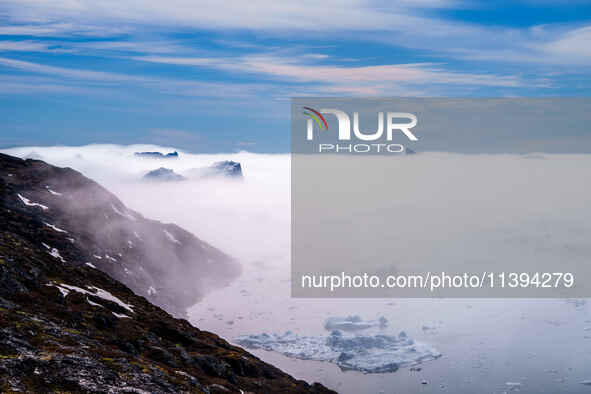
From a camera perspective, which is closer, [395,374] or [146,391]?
[146,391]

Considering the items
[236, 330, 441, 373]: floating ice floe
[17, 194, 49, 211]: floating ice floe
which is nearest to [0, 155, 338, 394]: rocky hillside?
[17, 194, 49, 211]: floating ice floe

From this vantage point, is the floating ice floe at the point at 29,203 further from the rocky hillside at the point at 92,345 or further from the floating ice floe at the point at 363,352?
the floating ice floe at the point at 363,352

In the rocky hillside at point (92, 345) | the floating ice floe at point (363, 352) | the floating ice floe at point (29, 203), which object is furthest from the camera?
the floating ice floe at point (363, 352)

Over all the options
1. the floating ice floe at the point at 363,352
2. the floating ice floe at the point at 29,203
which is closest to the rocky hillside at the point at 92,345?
the floating ice floe at the point at 29,203

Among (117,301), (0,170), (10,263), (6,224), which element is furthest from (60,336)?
(0,170)

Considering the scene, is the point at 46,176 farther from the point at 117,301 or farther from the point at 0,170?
the point at 117,301

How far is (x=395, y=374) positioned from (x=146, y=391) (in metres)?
149

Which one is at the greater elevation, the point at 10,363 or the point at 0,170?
the point at 0,170

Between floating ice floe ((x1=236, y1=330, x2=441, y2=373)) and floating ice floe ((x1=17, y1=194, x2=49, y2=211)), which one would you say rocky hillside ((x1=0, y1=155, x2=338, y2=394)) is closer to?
floating ice floe ((x1=17, y1=194, x2=49, y2=211))

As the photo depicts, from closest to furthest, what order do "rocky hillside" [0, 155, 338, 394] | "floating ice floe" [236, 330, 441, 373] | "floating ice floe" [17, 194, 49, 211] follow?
"rocky hillside" [0, 155, 338, 394] → "floating ice floe" [17, 194, 49, 211] → "floating ice floe" [236, 330, 441, 373]

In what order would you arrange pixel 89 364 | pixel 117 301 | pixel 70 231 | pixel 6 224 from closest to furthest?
pixel 89 364, pixel 117 301, pixel 6 224, pixel 70 231

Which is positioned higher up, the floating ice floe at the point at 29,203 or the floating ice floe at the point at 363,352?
the floating ice floe at the point at 29,203

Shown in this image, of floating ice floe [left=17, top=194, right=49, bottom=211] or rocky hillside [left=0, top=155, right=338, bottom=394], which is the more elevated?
floating ice floe [left=17, top=194, right=49, bottom=211]

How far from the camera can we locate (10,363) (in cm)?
3156
